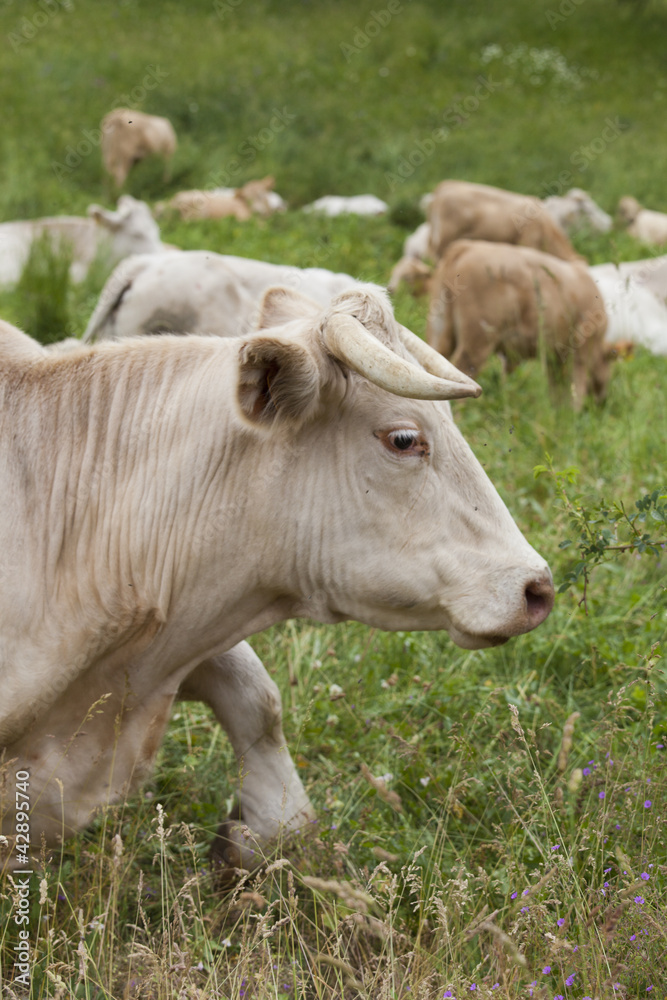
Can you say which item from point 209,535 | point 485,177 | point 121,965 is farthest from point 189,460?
point 485,177

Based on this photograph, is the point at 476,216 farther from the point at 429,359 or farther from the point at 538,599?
the point at 538,599

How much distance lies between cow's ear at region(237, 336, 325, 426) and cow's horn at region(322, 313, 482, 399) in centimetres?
11

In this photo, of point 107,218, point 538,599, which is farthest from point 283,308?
point 107,218

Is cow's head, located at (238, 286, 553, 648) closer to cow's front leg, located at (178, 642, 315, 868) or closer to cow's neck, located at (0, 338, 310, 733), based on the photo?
cow's neck, located at (0, 338, 310, 733)

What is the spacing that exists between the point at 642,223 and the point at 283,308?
15062 millimetres

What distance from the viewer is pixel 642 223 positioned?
16.4 meters

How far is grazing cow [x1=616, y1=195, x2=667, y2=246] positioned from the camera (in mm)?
15898

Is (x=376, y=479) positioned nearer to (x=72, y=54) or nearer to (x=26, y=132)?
(x=26, y=132)

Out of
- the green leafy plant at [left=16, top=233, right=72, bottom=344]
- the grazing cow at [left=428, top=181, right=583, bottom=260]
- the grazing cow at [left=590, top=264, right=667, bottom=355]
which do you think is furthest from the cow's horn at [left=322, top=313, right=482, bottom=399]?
the grazing cow at [left=428, top=181, right=583, bottom=260]

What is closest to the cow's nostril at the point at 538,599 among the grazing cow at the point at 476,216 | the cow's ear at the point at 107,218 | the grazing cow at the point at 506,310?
the grazing cow at the point at 506,310

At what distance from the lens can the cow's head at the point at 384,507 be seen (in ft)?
8.33

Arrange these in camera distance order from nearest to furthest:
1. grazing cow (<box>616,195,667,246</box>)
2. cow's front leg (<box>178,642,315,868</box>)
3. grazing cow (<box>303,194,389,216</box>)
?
cow's front leg (<box>178,642,315,868</box>)
grazing cow (<box>616,195,667,246</box>)
grazing cow (<box>303,194,389,216</box>)

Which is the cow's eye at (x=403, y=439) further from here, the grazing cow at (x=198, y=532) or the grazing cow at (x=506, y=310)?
the grazing cow at (x=506, y=310)

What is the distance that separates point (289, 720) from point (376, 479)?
1550 millimetres
